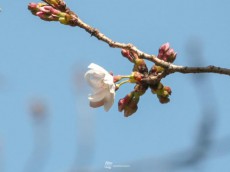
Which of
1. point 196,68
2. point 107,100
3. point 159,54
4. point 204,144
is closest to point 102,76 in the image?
point 107,100

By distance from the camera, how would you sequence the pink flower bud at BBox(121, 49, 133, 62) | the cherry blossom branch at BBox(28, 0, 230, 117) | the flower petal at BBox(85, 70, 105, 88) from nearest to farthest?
1. the cherry blossom branch at BBox(28, 0, 230, 117)
2. the pink flower bud at BBox(121, 49, 133, 62)
3. the flower petal at BBox(85, 70, 105, 88)

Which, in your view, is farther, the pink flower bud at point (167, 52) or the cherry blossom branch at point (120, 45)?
the pink flower bud at point (167, 52)

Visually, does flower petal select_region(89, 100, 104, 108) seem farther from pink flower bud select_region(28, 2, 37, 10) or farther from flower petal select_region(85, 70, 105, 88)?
pink flower bud select_region(28, 2, 37, 10)

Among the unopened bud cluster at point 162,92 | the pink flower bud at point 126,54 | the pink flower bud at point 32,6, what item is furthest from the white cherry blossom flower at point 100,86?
the pink flower bud at point 32,6

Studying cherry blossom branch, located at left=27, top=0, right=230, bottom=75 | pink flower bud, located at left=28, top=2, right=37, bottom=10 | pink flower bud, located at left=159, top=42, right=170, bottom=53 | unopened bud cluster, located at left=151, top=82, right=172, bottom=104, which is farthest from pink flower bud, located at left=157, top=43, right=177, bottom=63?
pink flower bud, located at left=28, top=2, right=37, bottom=10

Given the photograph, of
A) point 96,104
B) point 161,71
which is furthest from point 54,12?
point 161,71

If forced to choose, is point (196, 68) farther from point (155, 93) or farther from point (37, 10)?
point (37, 10)

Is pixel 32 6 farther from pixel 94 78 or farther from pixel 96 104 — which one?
pixel 96 104

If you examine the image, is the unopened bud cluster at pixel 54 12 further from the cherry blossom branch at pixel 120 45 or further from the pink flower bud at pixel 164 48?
the pink flower bud at pixel 164 48
